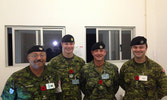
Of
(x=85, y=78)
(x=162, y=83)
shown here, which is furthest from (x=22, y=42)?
(x=162, y=83)

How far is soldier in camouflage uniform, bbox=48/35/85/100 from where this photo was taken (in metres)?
1.98

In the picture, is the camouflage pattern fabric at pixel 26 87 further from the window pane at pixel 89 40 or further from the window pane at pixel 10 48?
the window pane at pixel 89 40

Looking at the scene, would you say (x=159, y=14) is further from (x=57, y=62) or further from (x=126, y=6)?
(x=57, y=62)

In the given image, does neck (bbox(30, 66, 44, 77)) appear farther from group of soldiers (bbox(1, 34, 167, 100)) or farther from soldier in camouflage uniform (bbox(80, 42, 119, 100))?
soldier in camouflage uniform (bbox(80, 42, 119, 100))

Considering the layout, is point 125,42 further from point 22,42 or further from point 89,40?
point 22,42

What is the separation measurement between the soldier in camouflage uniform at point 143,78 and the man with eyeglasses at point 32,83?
3.72 feet

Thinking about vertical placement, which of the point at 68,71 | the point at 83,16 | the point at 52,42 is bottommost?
the point at 68,71

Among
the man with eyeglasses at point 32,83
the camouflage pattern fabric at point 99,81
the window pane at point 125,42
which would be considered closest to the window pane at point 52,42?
the camouflage pattern fabric at point 99,81

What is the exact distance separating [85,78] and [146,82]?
0.87 m

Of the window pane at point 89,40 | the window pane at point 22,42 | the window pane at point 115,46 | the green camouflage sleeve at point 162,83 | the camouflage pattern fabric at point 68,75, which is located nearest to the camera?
the green camouflage sleeve at point 162,83

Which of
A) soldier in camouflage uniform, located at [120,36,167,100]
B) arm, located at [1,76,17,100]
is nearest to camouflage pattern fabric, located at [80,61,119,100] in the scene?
soldier in camouflage uniform, located at [120,36,167,100]

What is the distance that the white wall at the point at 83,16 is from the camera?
9.37 ft

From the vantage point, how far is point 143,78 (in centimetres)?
178

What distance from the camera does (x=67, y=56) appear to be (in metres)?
2.07
